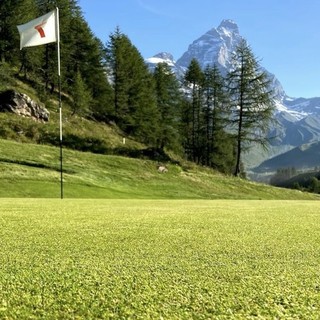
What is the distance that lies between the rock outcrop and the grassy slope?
11259mm

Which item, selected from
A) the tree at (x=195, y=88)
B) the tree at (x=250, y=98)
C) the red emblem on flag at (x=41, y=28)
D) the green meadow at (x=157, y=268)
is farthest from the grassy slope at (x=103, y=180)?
the tree at (x=195, y=88)

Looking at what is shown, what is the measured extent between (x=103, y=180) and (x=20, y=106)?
63.5 ft

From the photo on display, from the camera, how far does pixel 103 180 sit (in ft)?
106

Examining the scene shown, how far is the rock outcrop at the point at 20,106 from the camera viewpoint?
45656mm

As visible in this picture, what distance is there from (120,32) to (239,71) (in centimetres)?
2487

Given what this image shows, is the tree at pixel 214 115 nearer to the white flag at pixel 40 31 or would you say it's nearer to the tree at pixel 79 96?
the tree at pixel 79 96

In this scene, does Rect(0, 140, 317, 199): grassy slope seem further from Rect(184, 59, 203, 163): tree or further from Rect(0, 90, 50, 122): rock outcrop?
Rect(184, 59, 203, 163): tree

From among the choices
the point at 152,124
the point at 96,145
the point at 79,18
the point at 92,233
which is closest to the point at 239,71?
the point at 152,124

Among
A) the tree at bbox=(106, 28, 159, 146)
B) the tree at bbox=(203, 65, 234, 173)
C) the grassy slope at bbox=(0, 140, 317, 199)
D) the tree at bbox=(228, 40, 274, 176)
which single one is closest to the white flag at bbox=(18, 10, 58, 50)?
the grassy slope at bbox=(0, 140, 317, 199)

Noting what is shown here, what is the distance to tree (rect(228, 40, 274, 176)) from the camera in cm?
5144

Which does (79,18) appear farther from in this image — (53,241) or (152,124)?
(53,241)

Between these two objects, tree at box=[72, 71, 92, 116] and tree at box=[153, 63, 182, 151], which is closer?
tree at box=[72, 71, 92, 116]

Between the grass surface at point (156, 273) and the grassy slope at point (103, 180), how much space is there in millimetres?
19776

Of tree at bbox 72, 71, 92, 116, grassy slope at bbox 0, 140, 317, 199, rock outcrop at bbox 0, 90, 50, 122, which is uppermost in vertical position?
tree at bbox 72, 71, 92, 116
